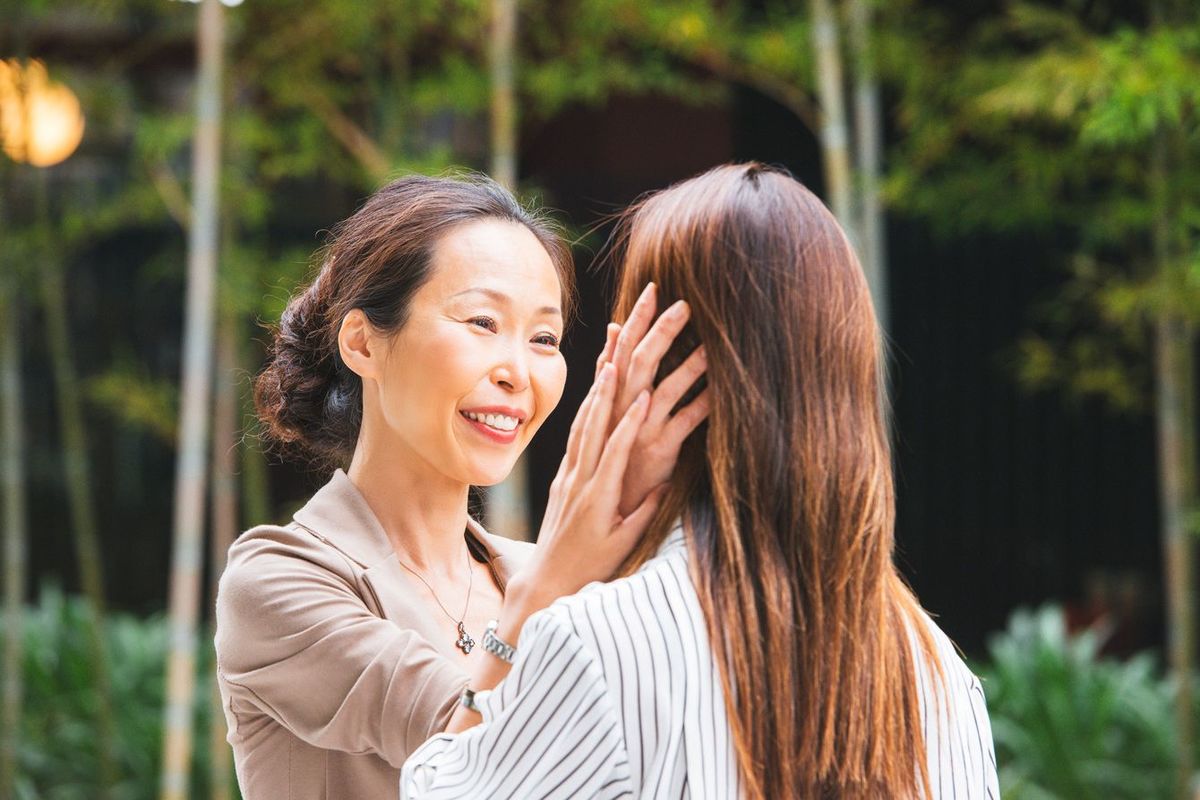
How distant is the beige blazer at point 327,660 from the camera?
4.30 feet

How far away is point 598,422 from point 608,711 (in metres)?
0.24

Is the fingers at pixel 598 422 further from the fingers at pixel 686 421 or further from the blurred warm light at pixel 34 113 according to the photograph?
the blurred warm light at pixel 34 113

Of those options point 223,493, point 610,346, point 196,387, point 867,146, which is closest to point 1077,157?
point 867,146

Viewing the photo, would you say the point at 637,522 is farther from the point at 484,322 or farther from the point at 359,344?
the point at 359,344

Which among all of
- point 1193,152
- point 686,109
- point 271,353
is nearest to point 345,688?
point 271,353

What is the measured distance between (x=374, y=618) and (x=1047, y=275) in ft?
17.8

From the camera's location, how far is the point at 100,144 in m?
7.12

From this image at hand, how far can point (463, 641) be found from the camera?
4.95 ft

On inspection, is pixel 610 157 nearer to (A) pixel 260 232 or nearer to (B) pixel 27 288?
(A) pixel 260 232

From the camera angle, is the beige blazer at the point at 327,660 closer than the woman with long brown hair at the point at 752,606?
No

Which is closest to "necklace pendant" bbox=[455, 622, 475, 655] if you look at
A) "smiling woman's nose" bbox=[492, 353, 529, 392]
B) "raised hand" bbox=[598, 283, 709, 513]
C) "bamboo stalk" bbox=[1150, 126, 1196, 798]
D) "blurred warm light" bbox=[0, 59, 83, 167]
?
"smiling woman's nose" bbox=[492, 353, 529, 392]

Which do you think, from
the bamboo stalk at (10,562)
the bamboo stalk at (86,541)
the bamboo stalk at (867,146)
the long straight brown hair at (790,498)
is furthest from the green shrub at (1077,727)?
the long straight brown hair at (790,498)

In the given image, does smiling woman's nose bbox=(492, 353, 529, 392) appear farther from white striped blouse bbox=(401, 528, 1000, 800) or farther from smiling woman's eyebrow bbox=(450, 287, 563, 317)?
white striped blouse bbox=(401, 528, 1000, 800)

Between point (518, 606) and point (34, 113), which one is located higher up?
point (34, 113)
